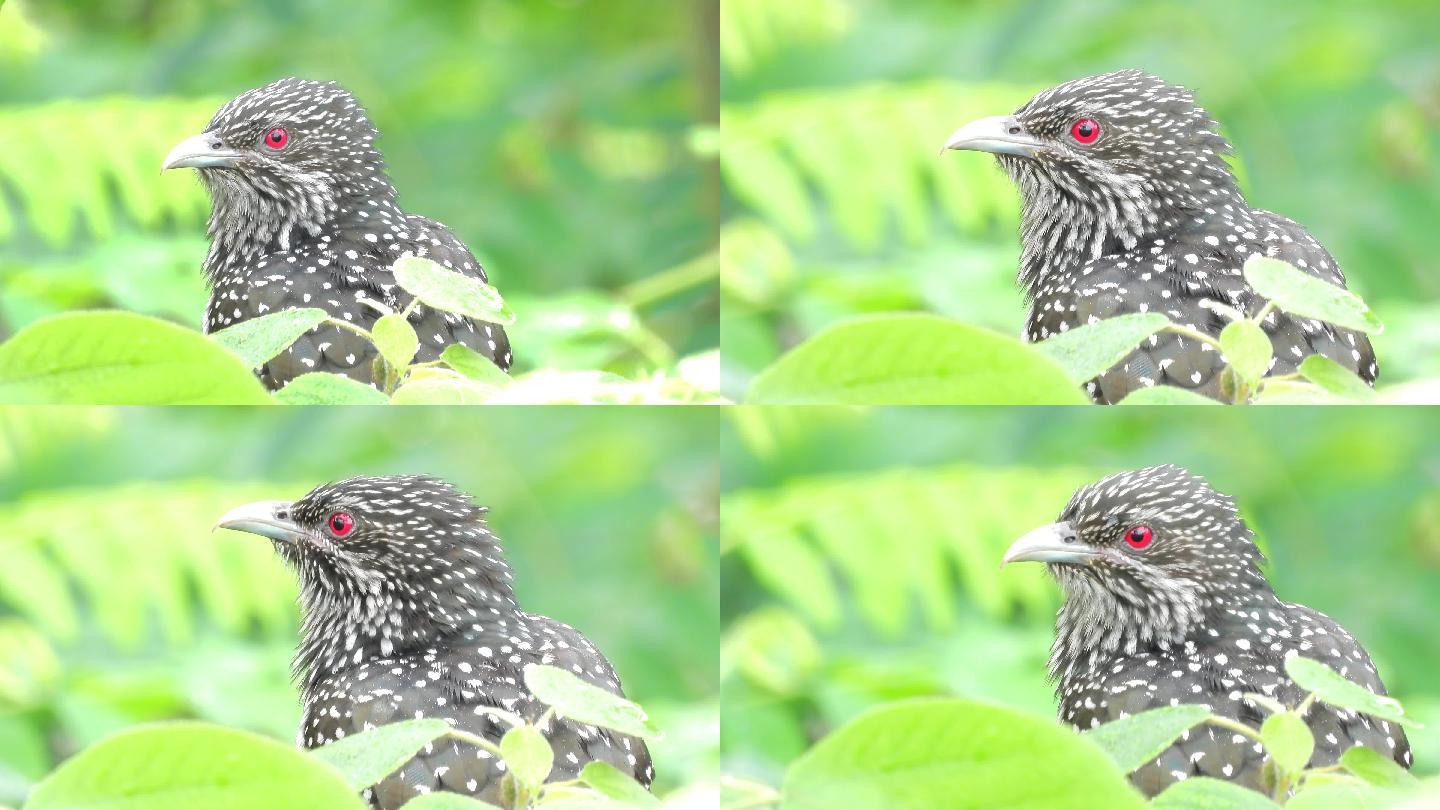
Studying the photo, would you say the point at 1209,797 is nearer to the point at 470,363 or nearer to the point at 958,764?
the point at 958,764

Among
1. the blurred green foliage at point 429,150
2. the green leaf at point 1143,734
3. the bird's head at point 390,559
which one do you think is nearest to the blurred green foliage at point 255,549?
the bird's head at point 390,559

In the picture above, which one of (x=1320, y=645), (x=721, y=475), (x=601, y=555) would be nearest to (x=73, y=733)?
→ (x=601, y=555)

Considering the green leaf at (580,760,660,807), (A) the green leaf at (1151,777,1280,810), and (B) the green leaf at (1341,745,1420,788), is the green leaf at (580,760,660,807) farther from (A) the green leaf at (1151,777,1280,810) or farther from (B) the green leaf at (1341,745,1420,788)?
(B) the green leaf at (1341,745,1420,788)

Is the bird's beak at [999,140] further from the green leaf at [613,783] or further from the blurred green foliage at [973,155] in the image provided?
the green leaf at [613,783]

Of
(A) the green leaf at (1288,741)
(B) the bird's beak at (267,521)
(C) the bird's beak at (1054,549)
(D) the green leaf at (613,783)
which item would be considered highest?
(B) the bird's beak at (267,521)

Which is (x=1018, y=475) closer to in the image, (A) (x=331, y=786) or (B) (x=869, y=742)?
(B) (x=869, y=742)

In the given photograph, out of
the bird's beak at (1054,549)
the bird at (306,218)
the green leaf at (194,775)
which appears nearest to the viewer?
the green leaf at (194,775)
